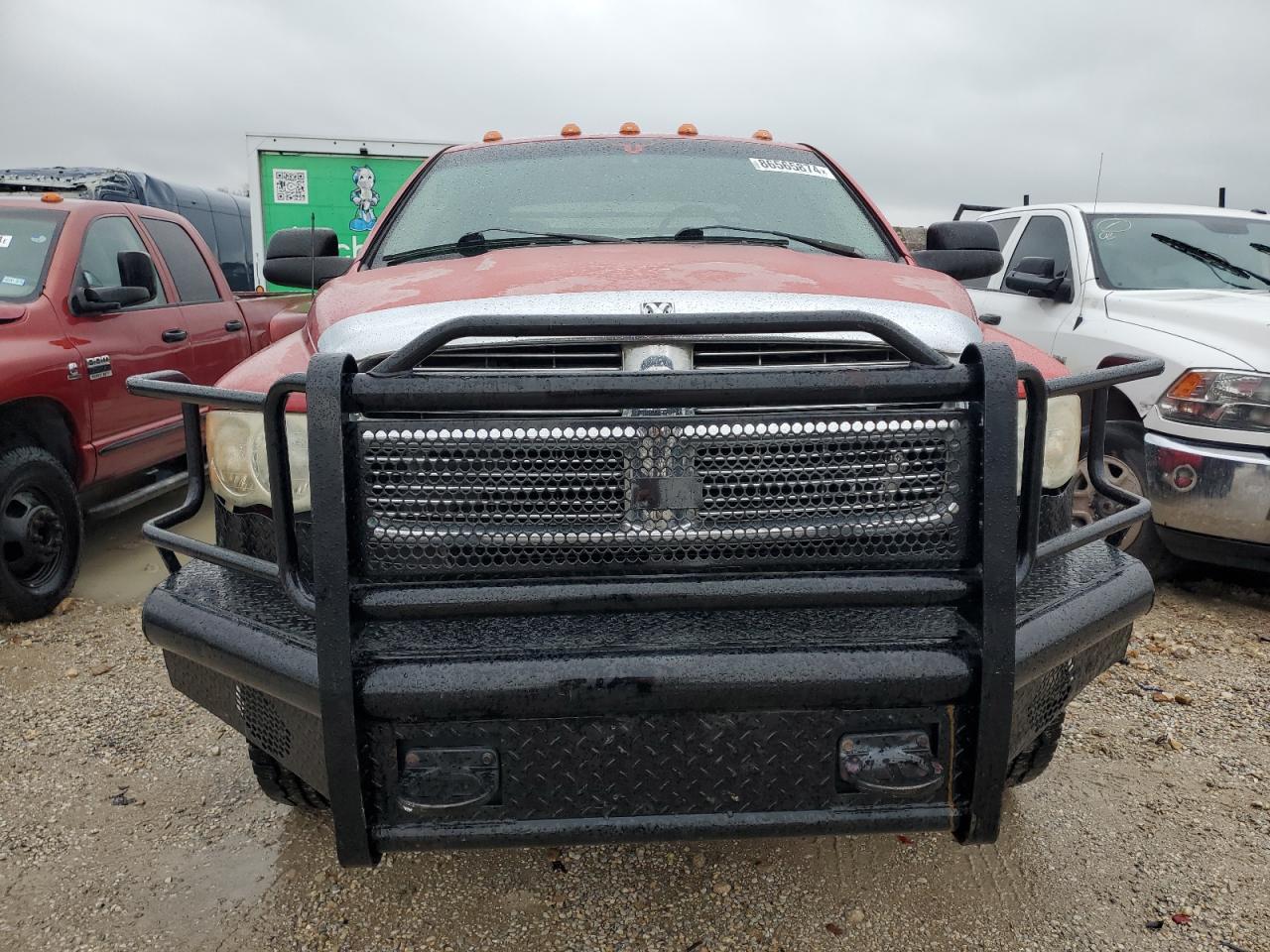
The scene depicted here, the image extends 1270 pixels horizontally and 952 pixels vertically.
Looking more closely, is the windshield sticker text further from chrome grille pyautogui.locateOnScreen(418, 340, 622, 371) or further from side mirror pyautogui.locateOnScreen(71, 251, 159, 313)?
side mirror pyautogui.locateOnScreen(71, 251, 159, 313)

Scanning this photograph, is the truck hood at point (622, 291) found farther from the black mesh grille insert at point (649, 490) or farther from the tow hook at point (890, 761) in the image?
the tow hook at point (890, 761)

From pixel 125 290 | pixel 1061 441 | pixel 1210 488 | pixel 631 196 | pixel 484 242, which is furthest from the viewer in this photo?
pixel 125 290

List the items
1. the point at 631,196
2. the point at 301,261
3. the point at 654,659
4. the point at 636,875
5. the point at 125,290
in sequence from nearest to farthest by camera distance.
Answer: the point at 654,659, the point at 636,875, the point at 631,196, the point at 301,261, the point at 125,290

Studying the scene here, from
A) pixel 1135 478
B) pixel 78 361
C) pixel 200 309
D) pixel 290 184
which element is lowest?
pixel 1135 478

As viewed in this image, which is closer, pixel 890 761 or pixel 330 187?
pixel 890 761

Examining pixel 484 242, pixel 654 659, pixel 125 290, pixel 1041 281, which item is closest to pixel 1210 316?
pixel 1041 281

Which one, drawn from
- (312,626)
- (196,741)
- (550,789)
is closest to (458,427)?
(312,626)

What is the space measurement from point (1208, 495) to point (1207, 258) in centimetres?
221

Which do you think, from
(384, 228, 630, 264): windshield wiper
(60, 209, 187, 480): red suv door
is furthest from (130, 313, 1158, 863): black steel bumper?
(60, 209, 187, 480): red suv door

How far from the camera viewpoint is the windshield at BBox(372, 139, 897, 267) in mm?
3164

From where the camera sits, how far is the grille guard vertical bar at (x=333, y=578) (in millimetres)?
1674

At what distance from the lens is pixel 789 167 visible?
362 cm

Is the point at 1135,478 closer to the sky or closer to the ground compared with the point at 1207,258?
closer to the ground

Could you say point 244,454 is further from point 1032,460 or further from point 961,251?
point 961,251
